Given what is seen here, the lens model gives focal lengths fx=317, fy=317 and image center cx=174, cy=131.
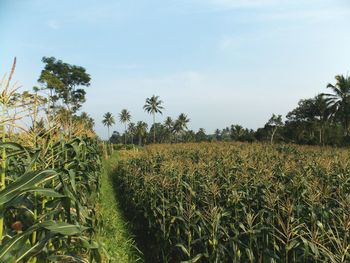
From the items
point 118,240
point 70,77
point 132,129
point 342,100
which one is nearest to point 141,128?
point 132,129

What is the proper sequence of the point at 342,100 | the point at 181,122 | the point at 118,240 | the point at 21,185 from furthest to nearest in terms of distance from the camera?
the point at 181,122, the point at 342,100, the point at 118,240, the point at 21,185

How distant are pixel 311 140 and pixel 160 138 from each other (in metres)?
49.3

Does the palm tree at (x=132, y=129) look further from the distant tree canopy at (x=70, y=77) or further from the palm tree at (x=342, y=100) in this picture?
the palm tree at (x=342, y=100)

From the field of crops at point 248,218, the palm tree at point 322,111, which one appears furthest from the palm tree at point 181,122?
the field of crops at point 248,218

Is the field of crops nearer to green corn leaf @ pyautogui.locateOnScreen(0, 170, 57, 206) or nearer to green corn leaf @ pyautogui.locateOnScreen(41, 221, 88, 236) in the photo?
green corn leaf @ pyautogui.locateOnScreen(41, 221, 88, 236)

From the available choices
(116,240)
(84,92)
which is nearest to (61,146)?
(116,240)

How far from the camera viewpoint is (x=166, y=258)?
19.2ft

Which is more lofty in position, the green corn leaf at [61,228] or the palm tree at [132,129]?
the palm tree at [132,129]

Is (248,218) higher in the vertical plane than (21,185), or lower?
lower

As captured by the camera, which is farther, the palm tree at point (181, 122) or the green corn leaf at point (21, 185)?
the palm tree at point (181, 122)

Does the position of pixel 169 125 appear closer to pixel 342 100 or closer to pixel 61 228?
pixel 342 100

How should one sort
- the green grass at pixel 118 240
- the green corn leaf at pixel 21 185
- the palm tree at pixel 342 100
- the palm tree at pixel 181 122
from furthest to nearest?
the palm tree at pixel 181 122 → the palm tree at pixel 342 100 → the green grass at pixel 118 240 → the green corn leaf at pixel 21 185

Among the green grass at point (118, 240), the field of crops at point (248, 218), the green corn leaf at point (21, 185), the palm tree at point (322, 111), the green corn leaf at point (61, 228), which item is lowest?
the green grass at point (118, 240)

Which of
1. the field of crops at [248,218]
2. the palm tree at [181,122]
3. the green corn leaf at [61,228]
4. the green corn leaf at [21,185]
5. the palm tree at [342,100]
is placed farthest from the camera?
the palm tree at [181,122]
